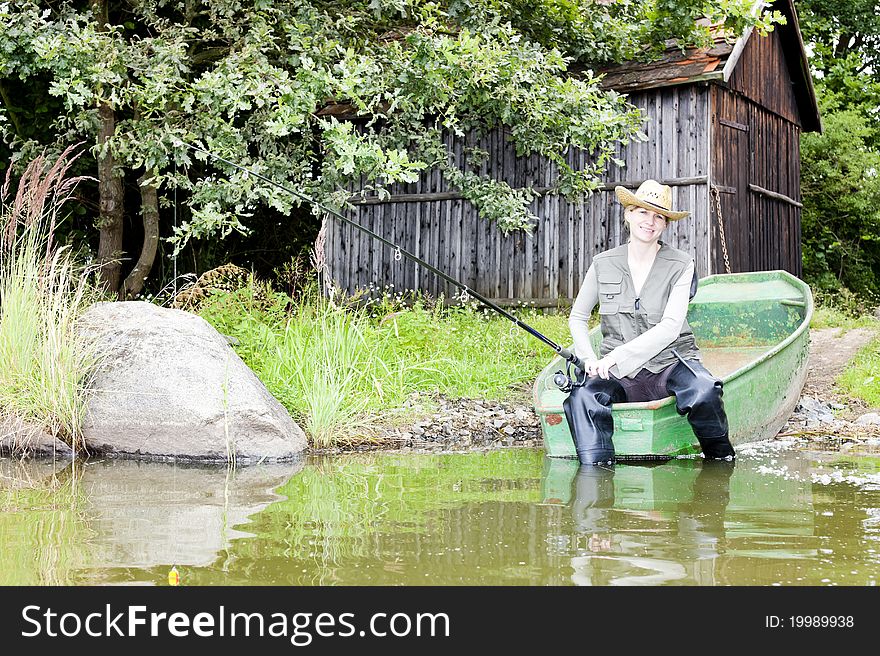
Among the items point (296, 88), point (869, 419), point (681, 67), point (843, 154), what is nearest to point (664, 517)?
point (869, 419)

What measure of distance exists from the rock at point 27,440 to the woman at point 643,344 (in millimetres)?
3453

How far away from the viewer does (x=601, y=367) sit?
6180mm

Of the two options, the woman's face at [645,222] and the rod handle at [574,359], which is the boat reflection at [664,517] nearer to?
the rod handle at [574,359]

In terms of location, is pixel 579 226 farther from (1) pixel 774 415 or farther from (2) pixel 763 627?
(2) pixel 763 627

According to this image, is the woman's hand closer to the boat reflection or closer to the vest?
the vest

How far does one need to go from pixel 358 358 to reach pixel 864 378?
4.69m

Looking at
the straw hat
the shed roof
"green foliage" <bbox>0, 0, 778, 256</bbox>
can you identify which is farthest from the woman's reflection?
the shed roof

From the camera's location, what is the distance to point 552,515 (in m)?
4.66

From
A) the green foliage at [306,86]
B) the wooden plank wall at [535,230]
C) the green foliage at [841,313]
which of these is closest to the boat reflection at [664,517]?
the green foliage at [306,86]

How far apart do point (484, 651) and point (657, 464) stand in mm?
3861

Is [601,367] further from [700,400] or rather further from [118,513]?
[118,513]

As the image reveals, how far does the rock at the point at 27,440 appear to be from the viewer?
6773 millimetres

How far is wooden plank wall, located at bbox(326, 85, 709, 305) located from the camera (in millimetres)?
12398

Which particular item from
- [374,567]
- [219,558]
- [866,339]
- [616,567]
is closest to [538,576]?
[616,567]
